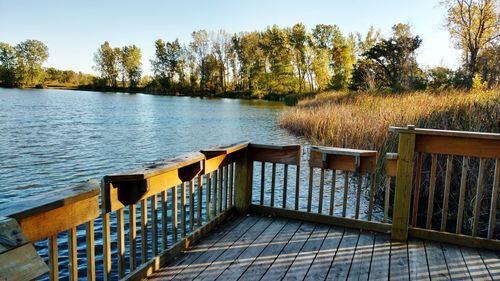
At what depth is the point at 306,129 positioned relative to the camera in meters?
14.1

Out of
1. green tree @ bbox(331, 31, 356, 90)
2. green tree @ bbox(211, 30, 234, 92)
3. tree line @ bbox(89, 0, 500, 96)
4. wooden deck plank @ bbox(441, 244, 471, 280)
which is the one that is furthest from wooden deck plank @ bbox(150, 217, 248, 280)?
green tree @ bbox(211, 30, 234, 92)

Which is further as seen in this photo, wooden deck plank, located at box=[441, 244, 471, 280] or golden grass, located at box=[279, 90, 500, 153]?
golden grass, located at box=[279, 90, 500, 153]

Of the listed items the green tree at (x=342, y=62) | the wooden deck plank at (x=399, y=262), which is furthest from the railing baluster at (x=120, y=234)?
the green tree at (x=342, y=62)

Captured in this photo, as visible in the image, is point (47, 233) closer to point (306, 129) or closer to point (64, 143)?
point (64, 143)

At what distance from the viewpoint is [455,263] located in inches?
112

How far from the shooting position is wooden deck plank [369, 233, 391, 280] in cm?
263

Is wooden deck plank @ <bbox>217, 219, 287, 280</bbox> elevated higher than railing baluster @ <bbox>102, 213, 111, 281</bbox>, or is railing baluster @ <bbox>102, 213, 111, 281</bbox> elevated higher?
railing baluster @ <bbox>102, 213, 111, 281</bbox>

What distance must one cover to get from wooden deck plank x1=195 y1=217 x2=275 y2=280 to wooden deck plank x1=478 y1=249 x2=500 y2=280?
5.77ft

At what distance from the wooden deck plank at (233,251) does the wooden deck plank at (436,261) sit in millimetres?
1364

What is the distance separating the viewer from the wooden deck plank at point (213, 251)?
2598 mm

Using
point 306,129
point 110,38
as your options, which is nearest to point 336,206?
point 306,129

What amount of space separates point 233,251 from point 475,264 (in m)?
1.82

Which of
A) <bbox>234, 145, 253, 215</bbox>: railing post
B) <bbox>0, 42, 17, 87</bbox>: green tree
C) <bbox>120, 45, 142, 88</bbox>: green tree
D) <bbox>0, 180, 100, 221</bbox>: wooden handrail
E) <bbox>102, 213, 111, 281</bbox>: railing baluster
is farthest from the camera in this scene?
<bbox>120, 45, 142, 88</bbox>: green tree

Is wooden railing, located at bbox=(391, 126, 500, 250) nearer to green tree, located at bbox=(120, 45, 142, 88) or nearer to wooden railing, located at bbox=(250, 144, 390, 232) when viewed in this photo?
wooden railing, located at bbox=(250, 144, 390, 232)
